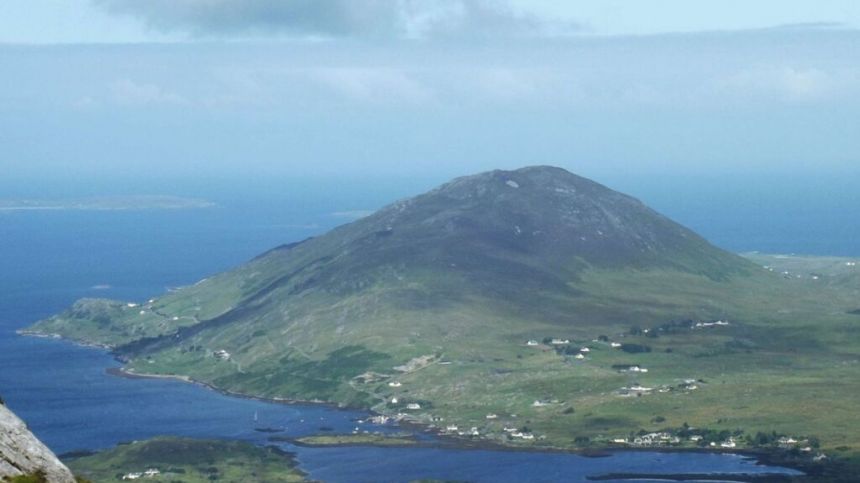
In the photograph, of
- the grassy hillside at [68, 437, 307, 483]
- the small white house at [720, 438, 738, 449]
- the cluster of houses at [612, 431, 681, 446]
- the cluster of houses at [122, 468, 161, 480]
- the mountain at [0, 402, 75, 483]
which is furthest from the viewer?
the cluster of houses at [612, 431, 681, 446]

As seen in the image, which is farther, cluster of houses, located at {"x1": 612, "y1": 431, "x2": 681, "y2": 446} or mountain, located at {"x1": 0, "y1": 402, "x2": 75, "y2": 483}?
cluster of houses, located at {"x1": 612, "y1": 431, "x2": 681, "y2": 446}

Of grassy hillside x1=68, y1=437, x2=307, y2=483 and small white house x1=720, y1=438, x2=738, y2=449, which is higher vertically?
small white house x1=720, y1=438, x2=738, y2=449

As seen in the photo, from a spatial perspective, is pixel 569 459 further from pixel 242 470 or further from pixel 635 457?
pixel 242 470

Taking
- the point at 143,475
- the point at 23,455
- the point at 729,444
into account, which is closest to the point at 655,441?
the point at 729,444

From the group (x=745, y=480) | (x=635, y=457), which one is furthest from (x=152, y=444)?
(x=745, y=480)

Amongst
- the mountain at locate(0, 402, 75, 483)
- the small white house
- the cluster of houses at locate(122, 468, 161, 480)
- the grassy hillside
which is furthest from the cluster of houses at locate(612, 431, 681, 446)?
the mountain at locate(0, 402, 75, 483)

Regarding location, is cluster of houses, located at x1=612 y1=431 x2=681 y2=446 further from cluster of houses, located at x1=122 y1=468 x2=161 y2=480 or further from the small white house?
cluster of houses, located at x1=122 y1=468 x2=161 y2=480

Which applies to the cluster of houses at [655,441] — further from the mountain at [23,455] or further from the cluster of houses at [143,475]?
the mountain at [23,455]
